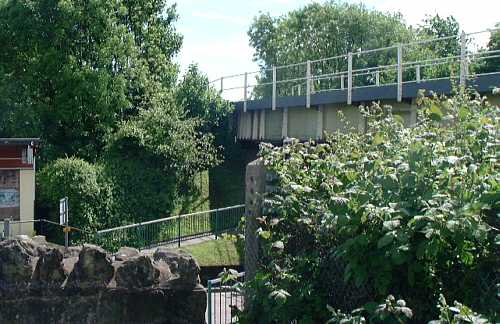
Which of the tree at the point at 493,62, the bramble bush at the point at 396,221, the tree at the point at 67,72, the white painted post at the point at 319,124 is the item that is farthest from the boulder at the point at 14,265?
the tree at the point at 493,62

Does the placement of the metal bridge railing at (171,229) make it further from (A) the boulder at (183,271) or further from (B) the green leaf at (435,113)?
(B) the green leaf at (435,113)

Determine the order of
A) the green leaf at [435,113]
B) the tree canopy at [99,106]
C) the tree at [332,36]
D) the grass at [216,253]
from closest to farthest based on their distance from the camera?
1. the green leaf at [435,113]
2. the grass at [216,253]
3. the tree canopy at [99,106]
4. the tree at [332,36]

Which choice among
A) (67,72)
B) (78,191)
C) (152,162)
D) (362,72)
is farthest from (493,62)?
(78,191)

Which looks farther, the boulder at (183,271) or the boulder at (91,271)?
the boulder at (183,271)

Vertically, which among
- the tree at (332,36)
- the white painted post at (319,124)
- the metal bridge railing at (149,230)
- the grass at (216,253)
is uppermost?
the tree at (332,36)

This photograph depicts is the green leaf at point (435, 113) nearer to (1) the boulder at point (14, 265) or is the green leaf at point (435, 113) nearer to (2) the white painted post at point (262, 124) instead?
(1) the boulder at point (14, 265)

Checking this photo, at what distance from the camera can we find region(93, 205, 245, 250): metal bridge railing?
65.0 feet

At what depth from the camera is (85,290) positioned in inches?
297

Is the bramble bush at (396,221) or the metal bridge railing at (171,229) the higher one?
the bramble bush at (396,221)

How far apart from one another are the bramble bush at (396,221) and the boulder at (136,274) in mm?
1714

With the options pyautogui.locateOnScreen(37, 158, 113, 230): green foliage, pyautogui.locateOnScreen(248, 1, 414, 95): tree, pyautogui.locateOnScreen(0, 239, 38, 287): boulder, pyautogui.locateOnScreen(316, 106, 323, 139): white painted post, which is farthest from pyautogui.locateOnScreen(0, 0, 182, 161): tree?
pyautogui.locateOnScreen(248, 1, 414, 95): tree

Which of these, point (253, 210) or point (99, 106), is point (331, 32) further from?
point (253, 210)

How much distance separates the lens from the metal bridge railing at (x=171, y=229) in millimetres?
19812

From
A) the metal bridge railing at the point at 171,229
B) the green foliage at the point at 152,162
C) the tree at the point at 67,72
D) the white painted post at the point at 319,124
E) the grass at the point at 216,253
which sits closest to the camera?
the grass at the point at 216,253
